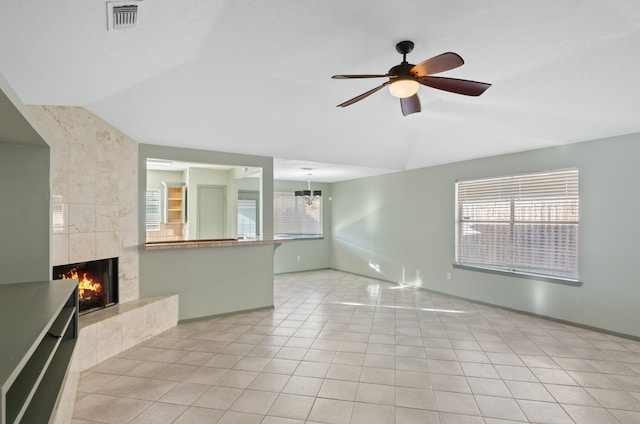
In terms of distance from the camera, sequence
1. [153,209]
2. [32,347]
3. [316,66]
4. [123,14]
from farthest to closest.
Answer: [153,209] < [316,66] < [123,14] < [32,347]

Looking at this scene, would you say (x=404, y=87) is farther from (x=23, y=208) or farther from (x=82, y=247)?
(x=82, y=247)

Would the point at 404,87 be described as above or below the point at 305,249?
above

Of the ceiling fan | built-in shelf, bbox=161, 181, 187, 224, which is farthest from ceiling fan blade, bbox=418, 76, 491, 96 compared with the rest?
built-in shelf, bbox=161, 181, 187, 224

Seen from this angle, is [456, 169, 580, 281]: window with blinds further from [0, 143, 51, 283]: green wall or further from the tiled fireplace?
[0, 143, 51, 283]: green wall

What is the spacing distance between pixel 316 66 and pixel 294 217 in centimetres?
577

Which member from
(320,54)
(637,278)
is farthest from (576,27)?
(637,278)

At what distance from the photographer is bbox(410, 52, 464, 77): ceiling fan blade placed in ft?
6.66

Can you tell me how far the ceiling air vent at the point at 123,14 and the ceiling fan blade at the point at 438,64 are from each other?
1.76 meters

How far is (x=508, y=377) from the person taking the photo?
9.69ft

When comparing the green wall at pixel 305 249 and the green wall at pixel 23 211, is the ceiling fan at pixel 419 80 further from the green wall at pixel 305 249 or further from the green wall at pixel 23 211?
the green wall at pixel 305 249

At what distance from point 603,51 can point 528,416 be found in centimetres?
294

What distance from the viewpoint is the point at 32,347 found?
0.99m

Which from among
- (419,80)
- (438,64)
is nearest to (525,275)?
(419,80)

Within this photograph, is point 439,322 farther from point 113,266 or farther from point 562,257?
point 113,266
